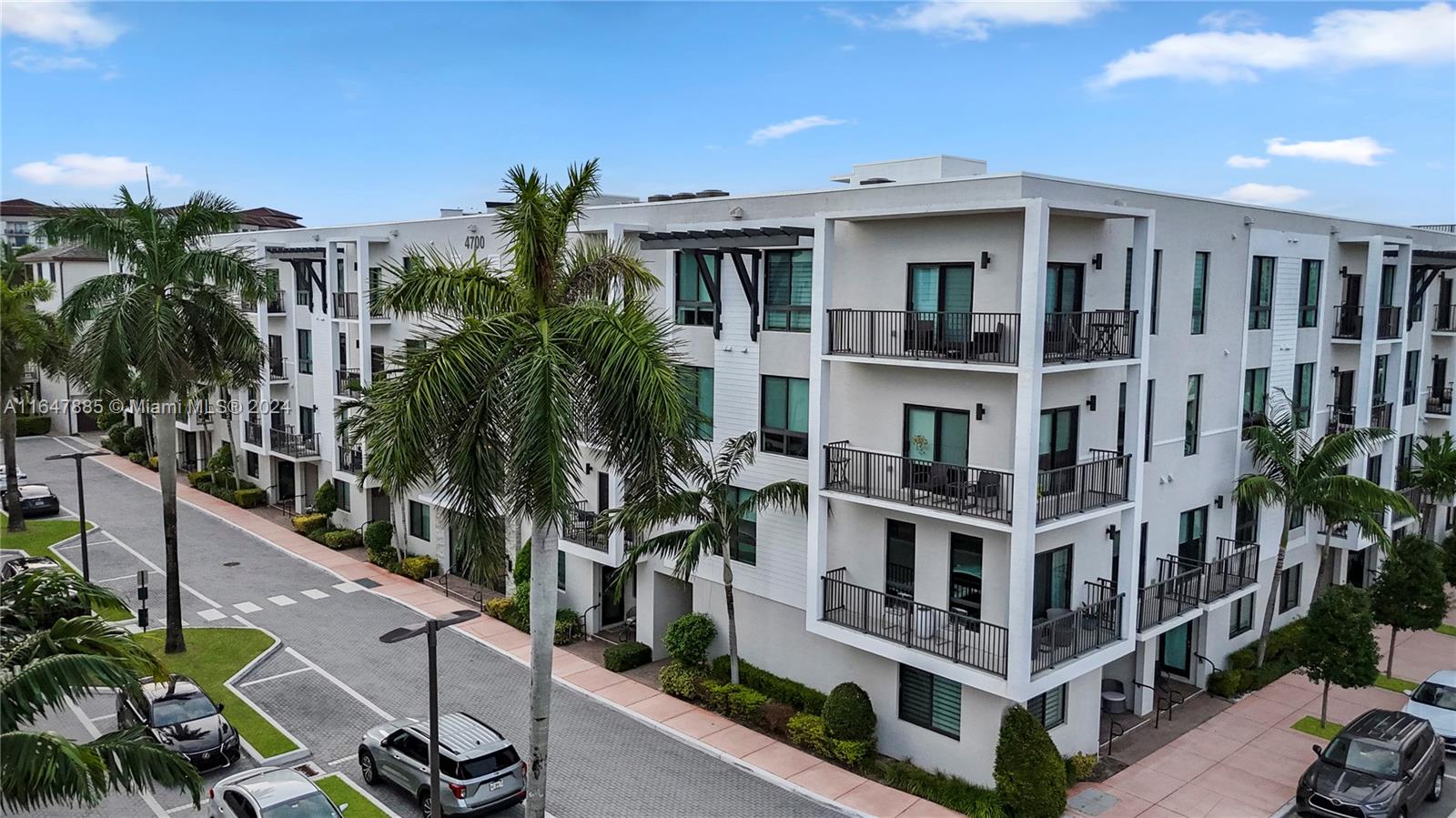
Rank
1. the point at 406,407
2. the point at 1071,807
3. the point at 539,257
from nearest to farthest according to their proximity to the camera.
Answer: the point at 406,407, the point at 539,257, the point at 1071,807

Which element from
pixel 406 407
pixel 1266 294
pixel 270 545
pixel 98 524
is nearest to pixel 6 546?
pixel 98 524

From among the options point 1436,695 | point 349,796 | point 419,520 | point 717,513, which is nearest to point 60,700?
point 349,796

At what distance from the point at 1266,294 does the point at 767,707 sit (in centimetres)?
1625

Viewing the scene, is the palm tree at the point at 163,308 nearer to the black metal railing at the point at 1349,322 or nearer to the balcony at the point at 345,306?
the balcony at the point at 345,306

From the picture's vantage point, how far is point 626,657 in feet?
82.9

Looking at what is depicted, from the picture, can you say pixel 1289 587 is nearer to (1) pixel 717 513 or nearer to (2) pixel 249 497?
(1) pixel 717 513

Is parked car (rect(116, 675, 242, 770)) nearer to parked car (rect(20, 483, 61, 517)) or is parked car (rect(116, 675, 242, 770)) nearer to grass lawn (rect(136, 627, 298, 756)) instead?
grass lawn (rect(136, 627, 298, 756))

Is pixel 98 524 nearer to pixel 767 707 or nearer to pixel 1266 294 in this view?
pixel 767 707

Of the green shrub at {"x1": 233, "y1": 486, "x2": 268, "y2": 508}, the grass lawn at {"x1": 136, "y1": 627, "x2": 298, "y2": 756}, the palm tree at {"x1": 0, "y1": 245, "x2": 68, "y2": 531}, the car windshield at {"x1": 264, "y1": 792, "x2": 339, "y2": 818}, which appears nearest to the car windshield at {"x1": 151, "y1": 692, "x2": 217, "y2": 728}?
the grass lawn at {"x1": 136, "y1": 627, "x2": 298, "y2": 756}

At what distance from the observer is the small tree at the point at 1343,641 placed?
21.5m

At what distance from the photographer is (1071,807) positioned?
18.7 meters

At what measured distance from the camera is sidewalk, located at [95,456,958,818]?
19016mm

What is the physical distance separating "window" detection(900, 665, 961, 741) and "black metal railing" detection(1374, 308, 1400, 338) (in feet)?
58.3

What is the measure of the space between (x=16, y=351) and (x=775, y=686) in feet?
101
